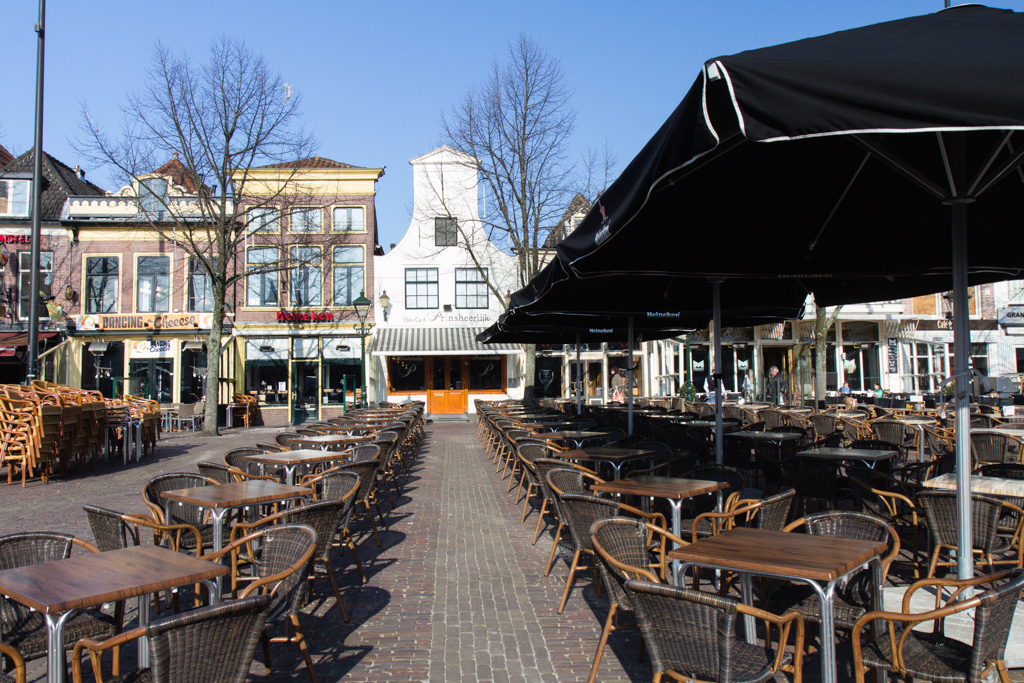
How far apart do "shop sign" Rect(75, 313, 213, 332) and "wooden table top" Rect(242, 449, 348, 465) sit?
2004 cm

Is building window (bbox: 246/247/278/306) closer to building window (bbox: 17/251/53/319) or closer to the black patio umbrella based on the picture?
building window (bbox: 17/251/53/319)

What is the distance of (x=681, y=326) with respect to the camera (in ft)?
39.5

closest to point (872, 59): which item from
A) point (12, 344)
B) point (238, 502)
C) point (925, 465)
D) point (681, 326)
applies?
point (238, 502)

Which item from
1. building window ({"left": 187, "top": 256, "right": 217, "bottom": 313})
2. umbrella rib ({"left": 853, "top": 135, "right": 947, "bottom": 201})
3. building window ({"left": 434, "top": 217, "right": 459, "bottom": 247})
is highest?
building window ({"left": 434, "top": 217, "right": 459, "bottom": 247})

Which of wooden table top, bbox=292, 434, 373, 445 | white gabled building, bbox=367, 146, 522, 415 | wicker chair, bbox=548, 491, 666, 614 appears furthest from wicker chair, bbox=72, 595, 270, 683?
white gabled building, bbox=367, 146, 522, 415

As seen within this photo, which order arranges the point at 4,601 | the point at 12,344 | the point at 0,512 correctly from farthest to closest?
the point at 12,344
the point at 0,512
the point at 4,601

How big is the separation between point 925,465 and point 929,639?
3.46 metres

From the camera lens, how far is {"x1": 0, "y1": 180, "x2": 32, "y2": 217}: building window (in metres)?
26.2

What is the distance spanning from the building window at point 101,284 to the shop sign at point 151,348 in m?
1.58

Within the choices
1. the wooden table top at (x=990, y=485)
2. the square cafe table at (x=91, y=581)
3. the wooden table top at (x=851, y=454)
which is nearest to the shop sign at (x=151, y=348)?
the wooden table top at (x=851, y=454)

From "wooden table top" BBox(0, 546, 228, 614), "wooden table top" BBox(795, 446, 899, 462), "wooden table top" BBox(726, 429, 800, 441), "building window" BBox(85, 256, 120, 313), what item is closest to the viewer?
"wooden table top" BBox(0, 546, 228, 614)

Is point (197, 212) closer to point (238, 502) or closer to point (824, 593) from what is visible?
point (238, 502)

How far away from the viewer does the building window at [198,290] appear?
25609 mm

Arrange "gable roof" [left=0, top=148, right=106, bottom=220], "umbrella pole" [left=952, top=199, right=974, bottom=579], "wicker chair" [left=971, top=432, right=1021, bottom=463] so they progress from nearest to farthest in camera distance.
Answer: "umbrella pole" [left=952, top=199, right=974, bottom=579]
"wicker chair" [left=971, top=432, right=1021, bottom=463]
"gable roof" [left=0, top=148, right=106, bottom=220]
